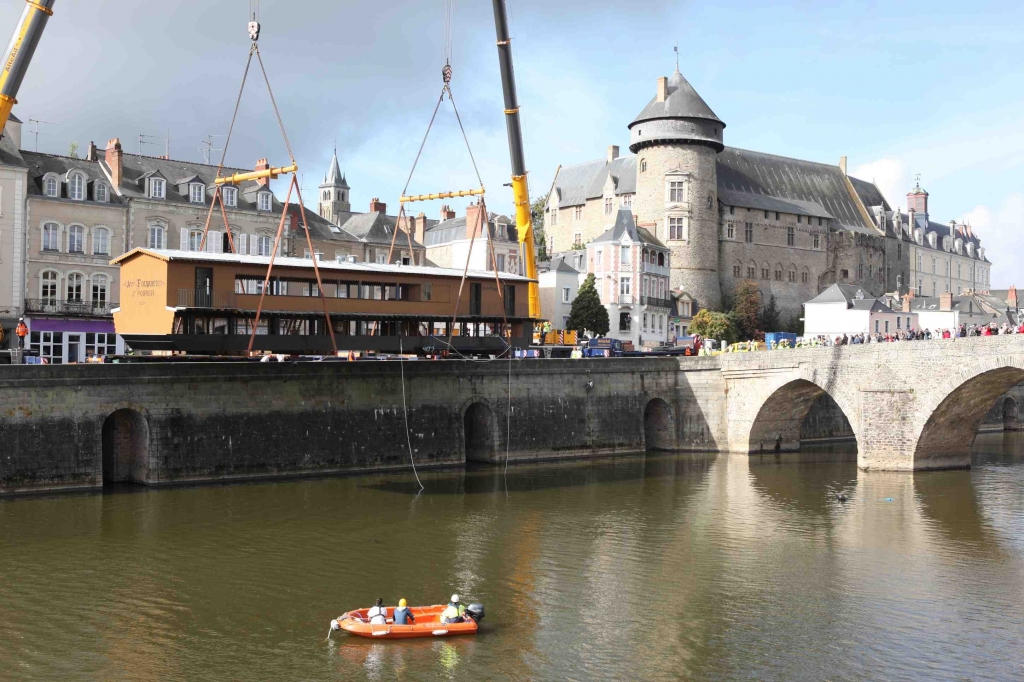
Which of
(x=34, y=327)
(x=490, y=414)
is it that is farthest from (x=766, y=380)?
(x=34, y=327)

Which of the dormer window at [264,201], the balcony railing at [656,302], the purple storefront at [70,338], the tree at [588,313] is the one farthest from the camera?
the balcony railing at [656,302]

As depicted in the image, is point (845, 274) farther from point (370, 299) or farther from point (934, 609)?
point (934, 609)

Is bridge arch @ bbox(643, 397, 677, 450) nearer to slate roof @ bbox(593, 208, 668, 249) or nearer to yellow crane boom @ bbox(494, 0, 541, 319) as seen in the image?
yellow crane boom @ bbox(494, 0, 541, 319)

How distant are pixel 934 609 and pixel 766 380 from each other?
989 inches

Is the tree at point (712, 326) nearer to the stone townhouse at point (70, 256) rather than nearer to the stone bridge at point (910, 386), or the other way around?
the stone bridge at point (910, 386)

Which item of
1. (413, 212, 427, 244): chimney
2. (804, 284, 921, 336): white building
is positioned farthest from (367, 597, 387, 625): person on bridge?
(804, 284, 921, 336): white building

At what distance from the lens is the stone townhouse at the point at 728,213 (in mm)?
92688

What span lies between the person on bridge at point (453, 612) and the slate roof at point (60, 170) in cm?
3792

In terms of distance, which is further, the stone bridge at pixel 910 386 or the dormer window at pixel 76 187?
the dormer window at pixel 76 187

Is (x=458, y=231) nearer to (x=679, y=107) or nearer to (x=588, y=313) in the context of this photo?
(x=588, y=313)

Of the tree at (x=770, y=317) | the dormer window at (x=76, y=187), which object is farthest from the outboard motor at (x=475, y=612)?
the tree at (x=770, y=317)

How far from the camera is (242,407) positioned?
124 feet

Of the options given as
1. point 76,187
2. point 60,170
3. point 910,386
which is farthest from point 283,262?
point 910,386

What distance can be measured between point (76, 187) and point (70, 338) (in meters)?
7.44
